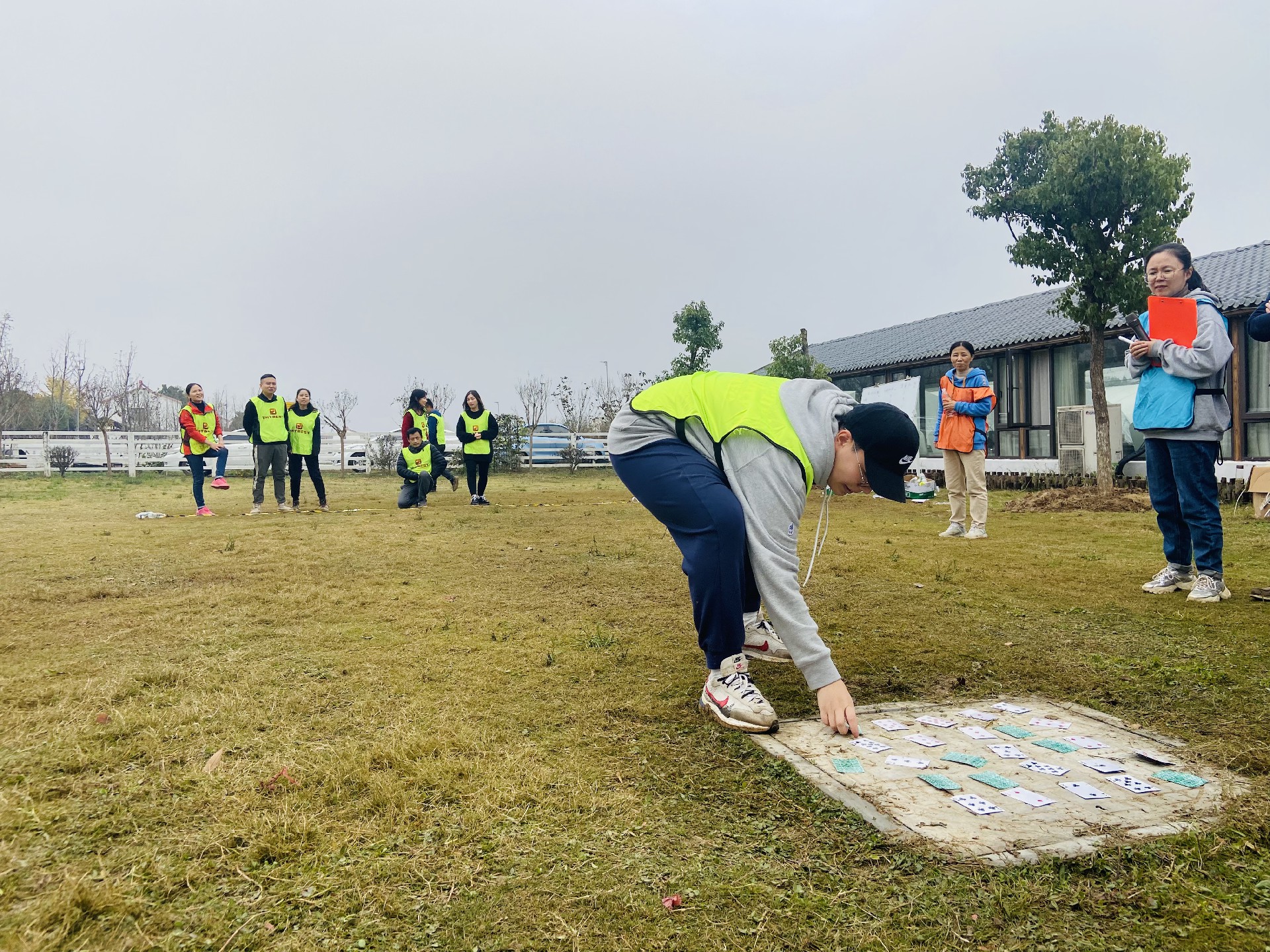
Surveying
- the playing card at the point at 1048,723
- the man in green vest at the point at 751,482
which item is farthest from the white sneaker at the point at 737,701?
the playing card at the point at 1048,723

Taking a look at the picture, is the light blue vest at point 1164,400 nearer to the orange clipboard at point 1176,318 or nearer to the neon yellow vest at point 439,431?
the orange clipboard at point 1176,318

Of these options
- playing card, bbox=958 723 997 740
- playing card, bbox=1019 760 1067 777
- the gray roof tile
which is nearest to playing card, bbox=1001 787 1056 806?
playing card, bbox=1019 760 1067 777

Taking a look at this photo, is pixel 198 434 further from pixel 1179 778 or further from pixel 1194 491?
pixel 1179 778

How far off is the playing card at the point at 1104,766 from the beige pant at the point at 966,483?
5.77 metres

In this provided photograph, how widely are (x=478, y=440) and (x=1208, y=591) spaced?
9601 mm

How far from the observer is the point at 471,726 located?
276 centimetres

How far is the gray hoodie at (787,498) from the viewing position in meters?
2.54

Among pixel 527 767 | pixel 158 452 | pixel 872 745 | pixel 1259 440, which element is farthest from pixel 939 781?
pixel 158 452

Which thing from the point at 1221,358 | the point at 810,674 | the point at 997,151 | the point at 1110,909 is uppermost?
the point at 997,151

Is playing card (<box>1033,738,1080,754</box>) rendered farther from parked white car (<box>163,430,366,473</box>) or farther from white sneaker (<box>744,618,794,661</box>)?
parked white car (<box>163,430,366,473</box>)

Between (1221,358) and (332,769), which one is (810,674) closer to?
(332,769)

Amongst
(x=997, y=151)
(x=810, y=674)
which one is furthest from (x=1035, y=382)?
(x=810, y=674)

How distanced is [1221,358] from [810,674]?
3.59 meters

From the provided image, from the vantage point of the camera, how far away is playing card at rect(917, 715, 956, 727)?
108 inches
